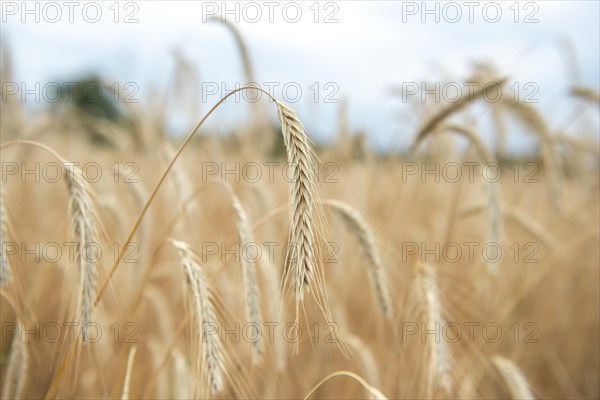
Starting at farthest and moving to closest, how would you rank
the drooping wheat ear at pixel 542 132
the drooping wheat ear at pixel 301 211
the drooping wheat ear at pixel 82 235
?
the drooping wheat ear at pixel 542 132 → the drooping wheat ear at pixel 82 235 → the drooping wheat ear at pixel 301 211

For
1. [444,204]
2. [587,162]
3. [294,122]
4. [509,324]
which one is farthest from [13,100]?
[587,162]

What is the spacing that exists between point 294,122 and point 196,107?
106 inches

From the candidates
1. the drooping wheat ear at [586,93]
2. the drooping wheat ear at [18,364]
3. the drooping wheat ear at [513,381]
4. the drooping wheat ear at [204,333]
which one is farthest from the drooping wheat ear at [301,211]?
the drooping wheat ear at [586,93]

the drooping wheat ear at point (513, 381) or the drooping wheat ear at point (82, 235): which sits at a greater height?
the drooping wheat ear at point (82, 235)

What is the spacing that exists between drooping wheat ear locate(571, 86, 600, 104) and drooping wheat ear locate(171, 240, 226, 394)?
2420 mm

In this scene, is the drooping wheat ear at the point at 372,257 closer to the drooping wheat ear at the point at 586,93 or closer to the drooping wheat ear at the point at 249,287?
the drooping wheat ear at the point at 249,287

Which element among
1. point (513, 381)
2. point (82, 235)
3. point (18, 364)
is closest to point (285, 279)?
point (82, 235)

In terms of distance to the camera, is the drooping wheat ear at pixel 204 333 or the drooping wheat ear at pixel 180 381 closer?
the drooping wheat ear at pixel 204 333

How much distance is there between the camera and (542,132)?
2.08 m

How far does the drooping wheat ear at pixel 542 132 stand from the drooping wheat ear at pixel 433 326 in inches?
45.0

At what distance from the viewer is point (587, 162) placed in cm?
387

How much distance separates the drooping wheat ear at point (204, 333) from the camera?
945 millimetres

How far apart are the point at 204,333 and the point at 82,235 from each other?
350 millimetres

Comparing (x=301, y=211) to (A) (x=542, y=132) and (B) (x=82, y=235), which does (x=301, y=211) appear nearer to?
(B) (x=82, y=235)
